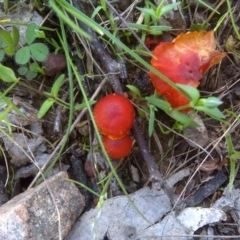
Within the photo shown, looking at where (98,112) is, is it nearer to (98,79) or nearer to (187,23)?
(98,79)

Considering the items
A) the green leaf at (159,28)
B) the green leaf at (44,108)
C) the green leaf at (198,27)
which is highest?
the green leaf at (159,28)

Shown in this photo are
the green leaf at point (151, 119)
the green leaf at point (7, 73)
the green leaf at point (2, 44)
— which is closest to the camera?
the green leaf at point (7, 73)

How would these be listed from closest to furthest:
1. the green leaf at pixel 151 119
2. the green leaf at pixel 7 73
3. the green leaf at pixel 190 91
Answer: the green leaf at pixel 190 91
the green leaf at pixel 7 73
the green leaf at pixel 151 119

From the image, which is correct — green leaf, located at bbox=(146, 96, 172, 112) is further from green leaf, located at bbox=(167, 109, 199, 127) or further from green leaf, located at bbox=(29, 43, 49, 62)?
green leaf, located at bbox=(29, 43, 49, 62)

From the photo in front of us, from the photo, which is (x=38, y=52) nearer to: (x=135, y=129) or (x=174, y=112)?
(x=135, y=129)

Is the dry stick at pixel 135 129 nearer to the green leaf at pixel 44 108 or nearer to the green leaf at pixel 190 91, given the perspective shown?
the green leaf at pixel 44 108

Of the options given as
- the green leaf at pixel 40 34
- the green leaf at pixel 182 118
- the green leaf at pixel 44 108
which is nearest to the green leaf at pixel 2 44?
the green leaf at pixel 40 34

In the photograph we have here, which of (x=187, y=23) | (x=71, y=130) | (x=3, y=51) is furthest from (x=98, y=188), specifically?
(x=187, y=23)
